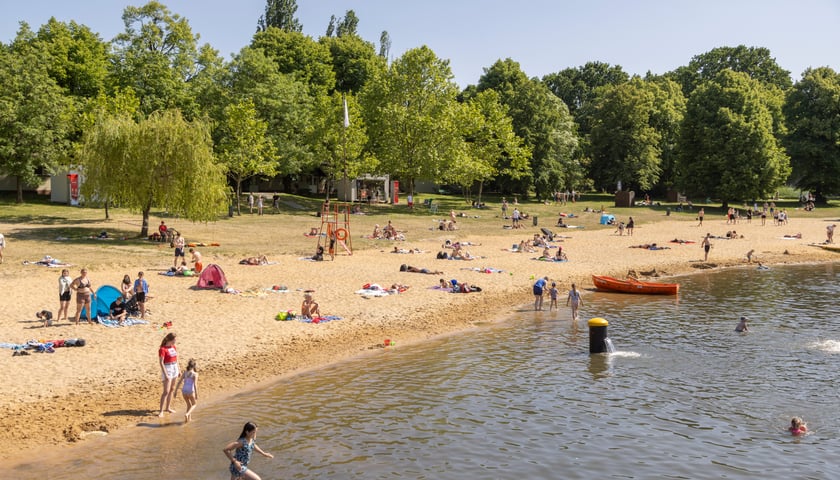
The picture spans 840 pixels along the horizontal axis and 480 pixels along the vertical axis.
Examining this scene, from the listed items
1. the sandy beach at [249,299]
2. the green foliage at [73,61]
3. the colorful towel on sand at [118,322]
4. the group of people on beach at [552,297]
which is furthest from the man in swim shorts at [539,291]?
the green foliage at [73,61]

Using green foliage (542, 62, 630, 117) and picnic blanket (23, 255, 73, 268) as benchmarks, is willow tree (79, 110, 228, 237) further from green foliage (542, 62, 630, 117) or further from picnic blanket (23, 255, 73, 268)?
green foliage (542, 62, 630, 117)

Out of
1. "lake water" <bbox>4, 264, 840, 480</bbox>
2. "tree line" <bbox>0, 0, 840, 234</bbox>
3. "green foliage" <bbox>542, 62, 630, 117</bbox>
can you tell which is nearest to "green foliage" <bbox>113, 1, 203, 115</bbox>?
"tree line" <bbox>0, 0, 840, 234</bbox>

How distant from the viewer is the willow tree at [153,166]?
40.1 meters

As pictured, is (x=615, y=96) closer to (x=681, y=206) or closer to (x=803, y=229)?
(x=681, y=206)

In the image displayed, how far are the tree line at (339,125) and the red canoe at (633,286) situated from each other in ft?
74.6

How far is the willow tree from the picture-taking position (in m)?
40.1

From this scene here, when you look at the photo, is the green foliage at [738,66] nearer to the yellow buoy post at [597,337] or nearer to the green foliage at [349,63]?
the green foliage at [349,63]

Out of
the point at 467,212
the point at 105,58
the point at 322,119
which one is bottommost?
the point at 467,212

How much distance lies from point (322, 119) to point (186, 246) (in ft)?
101

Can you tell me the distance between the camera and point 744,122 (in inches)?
3073

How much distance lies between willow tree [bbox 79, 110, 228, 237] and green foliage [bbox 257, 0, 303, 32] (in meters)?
72.8

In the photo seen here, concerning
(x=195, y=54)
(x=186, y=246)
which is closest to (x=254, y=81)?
(x=195, y=54)

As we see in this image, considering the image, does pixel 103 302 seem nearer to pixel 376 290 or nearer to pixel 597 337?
pixel 376 290

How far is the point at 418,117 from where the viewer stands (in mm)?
66188
